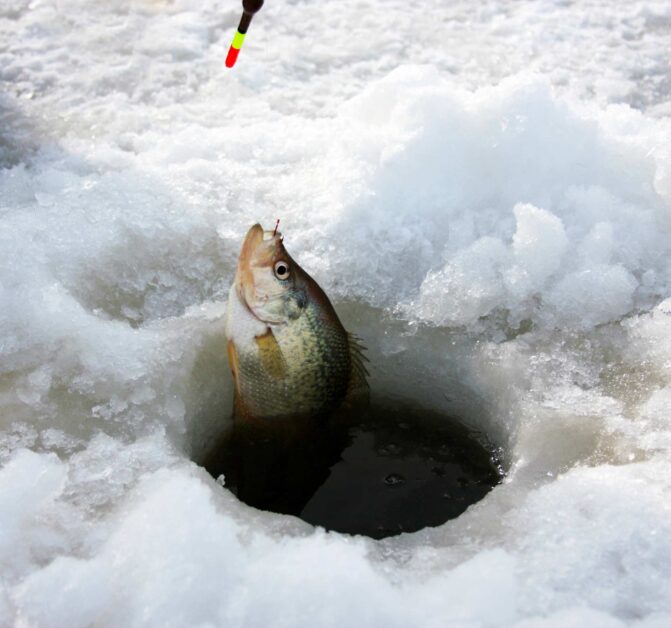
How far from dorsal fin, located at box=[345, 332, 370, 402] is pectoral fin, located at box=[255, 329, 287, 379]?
0.71 feet

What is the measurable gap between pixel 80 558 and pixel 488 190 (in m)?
1.87

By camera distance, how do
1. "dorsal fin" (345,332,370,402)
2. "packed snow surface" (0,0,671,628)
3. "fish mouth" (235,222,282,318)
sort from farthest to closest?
"dorsal fin" (345,332,370,402) → "fish mouth" (235,222,282,318) → "packed snow surface" (0,0,671,628)

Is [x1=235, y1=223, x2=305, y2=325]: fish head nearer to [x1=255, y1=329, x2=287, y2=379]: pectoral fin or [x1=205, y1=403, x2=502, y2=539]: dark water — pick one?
[x1=255, y1=329, x2=287, y2=379]: pectoral fin

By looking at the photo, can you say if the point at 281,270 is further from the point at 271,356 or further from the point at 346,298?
the point at 346,298

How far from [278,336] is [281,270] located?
188mm

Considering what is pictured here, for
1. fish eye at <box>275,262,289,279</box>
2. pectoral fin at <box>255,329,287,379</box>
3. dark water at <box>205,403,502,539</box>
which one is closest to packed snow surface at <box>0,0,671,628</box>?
dark water at <box>205,403,502,539</box>

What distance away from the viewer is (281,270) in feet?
7.74

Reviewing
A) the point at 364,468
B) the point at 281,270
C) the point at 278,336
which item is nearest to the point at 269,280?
the point at 281,270

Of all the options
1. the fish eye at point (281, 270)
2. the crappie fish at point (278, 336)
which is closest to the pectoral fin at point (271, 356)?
the crappie fish at point (278, 336)

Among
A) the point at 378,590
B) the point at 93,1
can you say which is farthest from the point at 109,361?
the point at 93,1

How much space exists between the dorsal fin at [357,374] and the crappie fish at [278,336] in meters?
0.01

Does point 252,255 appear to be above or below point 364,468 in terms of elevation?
above

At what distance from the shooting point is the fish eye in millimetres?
2355

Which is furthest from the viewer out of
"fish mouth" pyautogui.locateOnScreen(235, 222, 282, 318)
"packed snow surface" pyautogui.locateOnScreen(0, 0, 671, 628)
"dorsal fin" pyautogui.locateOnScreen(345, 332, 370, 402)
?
"dorsal fin" pyautogui.locateOnScreen(345, 332, 370, 402)
